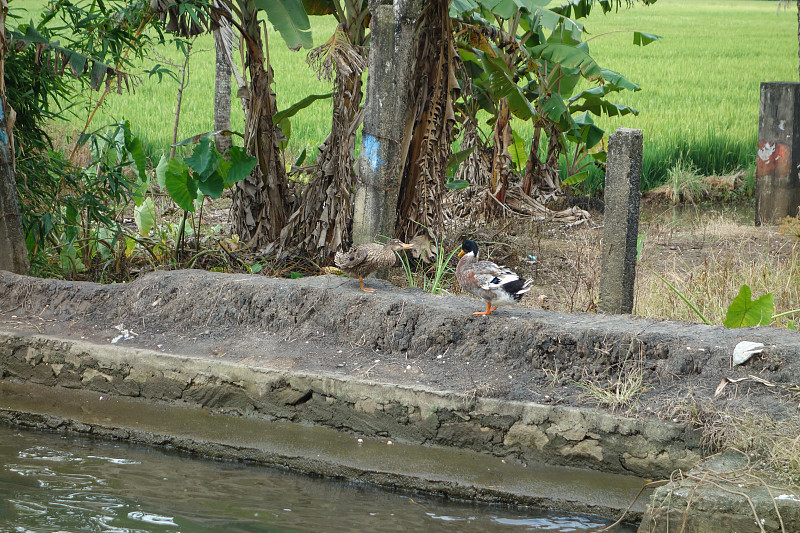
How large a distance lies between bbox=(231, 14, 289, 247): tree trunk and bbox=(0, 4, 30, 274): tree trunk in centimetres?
194

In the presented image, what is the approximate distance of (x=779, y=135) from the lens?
8812mm

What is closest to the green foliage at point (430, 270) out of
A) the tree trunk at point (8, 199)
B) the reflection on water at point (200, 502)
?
the reflection on water at point (200, 502)

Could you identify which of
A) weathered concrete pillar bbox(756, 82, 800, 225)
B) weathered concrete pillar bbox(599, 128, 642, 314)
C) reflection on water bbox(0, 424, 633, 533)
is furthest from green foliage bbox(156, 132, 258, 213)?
weathered concrete pillar bbox(756, 82, 800, 225)

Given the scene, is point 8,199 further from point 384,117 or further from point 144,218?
point 384,117

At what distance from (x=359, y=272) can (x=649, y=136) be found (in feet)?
30.6

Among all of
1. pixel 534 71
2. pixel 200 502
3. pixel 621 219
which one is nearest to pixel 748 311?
pixel 621 219

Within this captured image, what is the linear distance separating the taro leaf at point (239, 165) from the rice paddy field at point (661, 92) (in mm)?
910

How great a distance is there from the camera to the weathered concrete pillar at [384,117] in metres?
5.49

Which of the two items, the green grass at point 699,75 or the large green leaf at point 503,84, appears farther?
the green grass at point 699,75

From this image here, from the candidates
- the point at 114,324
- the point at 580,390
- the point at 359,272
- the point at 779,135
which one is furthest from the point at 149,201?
the point at 779,135

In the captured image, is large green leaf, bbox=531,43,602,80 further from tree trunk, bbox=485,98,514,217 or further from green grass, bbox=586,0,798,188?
tree trunk, bbox=485,98,514,217

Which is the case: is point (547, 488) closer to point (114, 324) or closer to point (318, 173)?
point (114, 324)

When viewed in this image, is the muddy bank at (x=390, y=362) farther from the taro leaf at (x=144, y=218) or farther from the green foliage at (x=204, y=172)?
the taro leaf at (x=144, y=218)

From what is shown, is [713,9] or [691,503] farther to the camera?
[713,9]
